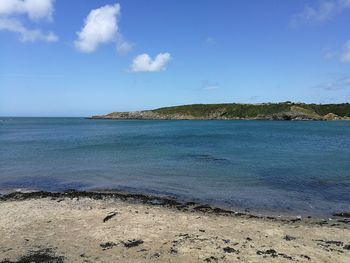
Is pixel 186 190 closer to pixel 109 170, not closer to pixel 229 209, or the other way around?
pixel 229 209

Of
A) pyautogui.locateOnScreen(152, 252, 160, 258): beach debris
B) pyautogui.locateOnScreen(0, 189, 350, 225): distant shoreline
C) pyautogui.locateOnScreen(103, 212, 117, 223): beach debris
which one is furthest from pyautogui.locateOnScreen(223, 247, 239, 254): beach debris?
pyautogui.locateOnScreen(103, 212, 117, 223): beach debris

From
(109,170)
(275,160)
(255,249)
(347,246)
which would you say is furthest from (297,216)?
(275,160)

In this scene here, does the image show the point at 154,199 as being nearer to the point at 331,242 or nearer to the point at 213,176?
the point at 213,176

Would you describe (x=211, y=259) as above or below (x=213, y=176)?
above

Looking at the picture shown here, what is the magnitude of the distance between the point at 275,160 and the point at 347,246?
26.4 m

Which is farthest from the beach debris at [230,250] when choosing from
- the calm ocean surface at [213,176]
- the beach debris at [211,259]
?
the calm ocean surface at [213,176]

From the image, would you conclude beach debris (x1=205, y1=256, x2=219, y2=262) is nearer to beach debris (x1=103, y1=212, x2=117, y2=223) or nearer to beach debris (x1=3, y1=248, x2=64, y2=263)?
beach debris (x1=3, y1=248, x2=64, y2=263)

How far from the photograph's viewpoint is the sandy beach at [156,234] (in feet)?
41.8

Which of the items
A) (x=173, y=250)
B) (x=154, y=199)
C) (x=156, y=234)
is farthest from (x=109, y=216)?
(x=173, y=250)

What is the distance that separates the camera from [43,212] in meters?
18.8

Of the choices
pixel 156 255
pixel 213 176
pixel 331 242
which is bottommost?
pixel 213 176

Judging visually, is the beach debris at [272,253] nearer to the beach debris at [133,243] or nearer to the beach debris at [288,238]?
the beach debris at [288,238]

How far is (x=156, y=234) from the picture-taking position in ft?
49.4

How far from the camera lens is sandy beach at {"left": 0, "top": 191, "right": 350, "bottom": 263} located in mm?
12727
